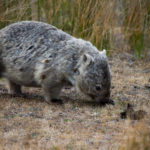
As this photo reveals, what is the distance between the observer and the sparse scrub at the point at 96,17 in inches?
295

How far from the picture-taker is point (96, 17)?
763 centimetres

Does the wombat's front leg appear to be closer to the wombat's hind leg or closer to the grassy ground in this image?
the grassy ground

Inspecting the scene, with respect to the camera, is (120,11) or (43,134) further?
(120,11)

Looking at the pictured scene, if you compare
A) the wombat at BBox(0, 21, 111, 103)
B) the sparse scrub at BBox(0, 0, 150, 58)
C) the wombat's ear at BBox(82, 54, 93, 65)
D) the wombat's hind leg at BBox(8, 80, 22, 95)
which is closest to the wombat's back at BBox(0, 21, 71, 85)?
the wombat at BBox(0, 21, 111, 103)

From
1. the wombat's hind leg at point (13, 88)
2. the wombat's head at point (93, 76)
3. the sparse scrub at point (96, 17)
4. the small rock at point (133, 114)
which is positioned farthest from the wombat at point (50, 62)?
the sparse scrub at point (96, 17)

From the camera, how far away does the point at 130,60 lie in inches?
336

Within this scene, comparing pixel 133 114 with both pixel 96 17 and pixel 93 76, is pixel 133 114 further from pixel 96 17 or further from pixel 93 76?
pixel 96 17

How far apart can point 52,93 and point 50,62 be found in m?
0.45

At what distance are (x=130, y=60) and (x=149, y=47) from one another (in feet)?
1.63

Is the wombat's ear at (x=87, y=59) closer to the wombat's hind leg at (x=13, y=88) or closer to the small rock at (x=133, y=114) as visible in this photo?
the small rock at (x=133, y=114)

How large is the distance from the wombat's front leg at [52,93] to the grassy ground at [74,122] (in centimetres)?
11

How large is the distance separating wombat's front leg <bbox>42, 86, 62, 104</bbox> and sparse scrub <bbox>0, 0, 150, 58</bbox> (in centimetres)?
194

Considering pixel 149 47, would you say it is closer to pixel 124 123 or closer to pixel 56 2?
pixel 56 2

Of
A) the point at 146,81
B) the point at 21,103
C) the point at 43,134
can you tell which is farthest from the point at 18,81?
the point at 146,81
